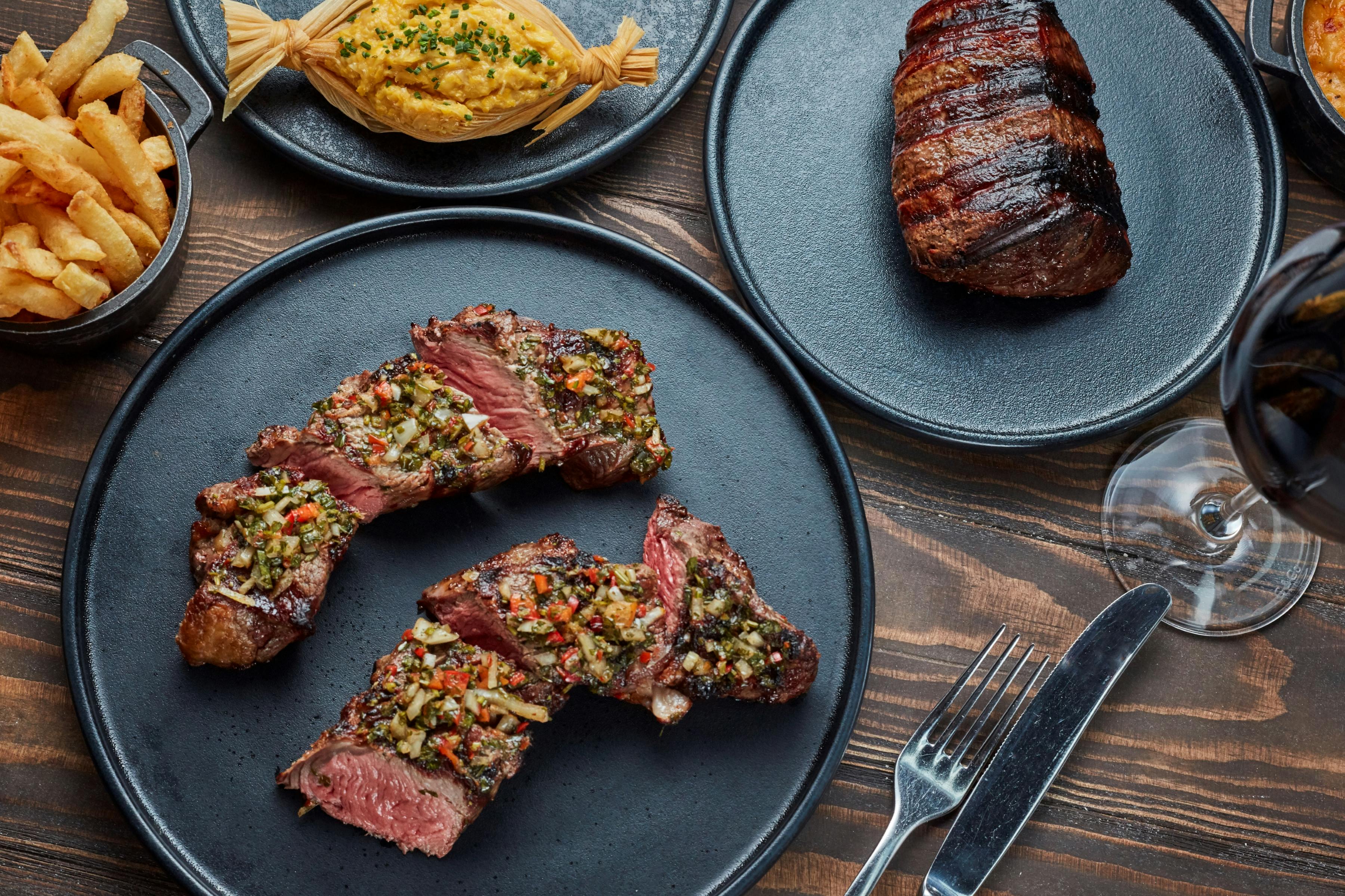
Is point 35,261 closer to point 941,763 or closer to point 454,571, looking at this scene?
point 454,571

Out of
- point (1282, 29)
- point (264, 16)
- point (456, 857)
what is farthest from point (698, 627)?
point (1282, 29)

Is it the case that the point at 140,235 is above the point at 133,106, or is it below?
below

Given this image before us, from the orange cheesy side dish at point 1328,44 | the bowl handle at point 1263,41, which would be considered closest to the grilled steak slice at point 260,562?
the bowl handle at point 1263,41

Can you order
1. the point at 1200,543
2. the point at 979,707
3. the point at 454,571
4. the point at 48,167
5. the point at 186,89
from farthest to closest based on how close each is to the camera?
the point at 1200,543
the point at 979,707
the point at 454,571
the point at 186,89
the point at 48,167

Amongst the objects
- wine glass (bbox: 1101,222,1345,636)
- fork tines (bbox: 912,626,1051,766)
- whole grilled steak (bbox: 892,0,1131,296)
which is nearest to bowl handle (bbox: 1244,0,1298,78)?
whole grilled steak (bbox: 892,0,1131,296)

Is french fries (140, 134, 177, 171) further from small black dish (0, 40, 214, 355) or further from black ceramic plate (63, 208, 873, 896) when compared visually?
black ceramic plate (63, 208, 873, 896)

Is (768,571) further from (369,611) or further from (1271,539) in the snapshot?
(1271,539)

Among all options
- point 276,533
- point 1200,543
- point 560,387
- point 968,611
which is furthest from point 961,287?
point 276,533
